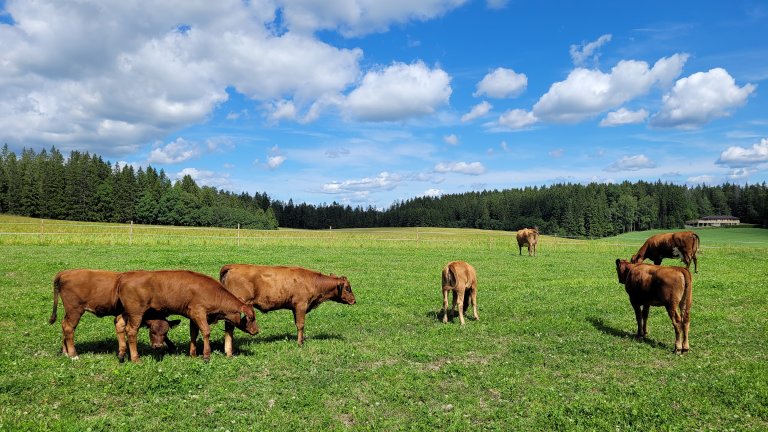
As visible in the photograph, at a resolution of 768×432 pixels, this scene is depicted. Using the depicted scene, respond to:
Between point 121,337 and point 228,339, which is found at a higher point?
point 121,337

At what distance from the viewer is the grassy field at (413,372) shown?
6.66 metres

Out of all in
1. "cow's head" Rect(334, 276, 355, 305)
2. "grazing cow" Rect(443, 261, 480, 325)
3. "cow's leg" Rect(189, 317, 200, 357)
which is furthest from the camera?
"grazing cow" Rect(443, 261, 480, 325)

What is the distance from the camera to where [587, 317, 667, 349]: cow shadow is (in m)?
10.9

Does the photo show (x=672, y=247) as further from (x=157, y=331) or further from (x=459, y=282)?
(x=157, y=331)

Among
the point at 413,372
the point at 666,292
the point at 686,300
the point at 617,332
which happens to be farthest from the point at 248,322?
the point at 686,300

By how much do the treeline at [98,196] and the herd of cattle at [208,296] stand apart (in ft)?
344

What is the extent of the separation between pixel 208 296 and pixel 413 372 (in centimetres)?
414

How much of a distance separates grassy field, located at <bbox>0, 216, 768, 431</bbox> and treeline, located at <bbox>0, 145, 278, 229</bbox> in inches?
3763

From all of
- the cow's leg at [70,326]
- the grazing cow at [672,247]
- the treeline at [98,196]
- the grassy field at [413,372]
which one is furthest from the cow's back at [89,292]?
the treeline at [98,196]

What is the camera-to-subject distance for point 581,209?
433 ft

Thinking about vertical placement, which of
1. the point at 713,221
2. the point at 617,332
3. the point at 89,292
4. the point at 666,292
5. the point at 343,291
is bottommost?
the point at 617,332

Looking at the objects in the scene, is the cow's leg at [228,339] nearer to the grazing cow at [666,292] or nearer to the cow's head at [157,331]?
the cow's head at [157,331]

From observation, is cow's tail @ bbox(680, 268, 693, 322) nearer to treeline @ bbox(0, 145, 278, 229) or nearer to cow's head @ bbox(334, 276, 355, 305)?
cow's head @ bbox(334, 276, 355, 305)

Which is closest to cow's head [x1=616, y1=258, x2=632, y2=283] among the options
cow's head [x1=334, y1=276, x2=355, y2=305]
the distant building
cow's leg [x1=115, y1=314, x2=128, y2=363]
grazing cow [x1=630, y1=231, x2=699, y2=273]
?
cow's head [x1=334, y1=276, x2=355, y2=305]
